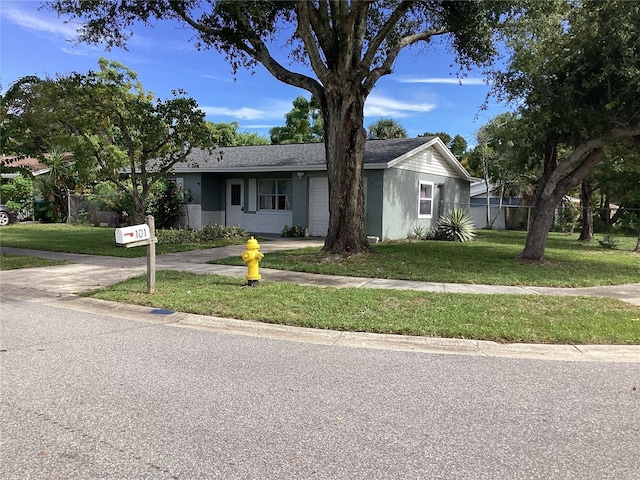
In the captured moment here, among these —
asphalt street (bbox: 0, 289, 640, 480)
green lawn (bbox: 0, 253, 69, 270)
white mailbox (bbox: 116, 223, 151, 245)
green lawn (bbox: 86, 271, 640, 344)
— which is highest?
white mailbox (bbox: 116, 223, 151, 245)

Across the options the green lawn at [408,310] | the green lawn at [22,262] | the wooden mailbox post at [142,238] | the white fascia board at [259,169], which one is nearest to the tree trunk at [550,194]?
the green lawn at [408,310]

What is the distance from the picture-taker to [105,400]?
3.98 m

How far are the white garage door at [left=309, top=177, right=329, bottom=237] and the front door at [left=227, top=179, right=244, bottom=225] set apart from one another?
377cm

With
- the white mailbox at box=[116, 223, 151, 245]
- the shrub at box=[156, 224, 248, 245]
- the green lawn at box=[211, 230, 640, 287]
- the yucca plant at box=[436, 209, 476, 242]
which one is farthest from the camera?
the yucca plant at box=[436, 209, 476, 242]

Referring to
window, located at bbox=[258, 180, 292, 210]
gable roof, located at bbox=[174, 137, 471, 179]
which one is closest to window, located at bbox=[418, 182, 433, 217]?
gable roof, located at bbox=[174, 137, 471, 179]

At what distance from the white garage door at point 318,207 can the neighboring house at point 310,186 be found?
0.12ft

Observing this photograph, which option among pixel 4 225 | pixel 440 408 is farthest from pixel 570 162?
pixel 4 225

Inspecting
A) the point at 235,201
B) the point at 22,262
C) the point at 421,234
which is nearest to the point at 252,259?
the point at 22,262

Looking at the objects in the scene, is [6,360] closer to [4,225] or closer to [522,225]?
[4,225]

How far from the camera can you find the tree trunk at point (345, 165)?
11.8 metres

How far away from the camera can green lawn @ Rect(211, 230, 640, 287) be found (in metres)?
9.78

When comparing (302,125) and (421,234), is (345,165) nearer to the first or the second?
(421,234)

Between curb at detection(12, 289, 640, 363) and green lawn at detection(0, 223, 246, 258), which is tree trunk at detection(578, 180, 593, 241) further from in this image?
curb at detection(12, 289, 640, 363)

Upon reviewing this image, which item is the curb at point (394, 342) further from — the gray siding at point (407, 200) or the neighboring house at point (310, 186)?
the gray siding at point (407, 200)
